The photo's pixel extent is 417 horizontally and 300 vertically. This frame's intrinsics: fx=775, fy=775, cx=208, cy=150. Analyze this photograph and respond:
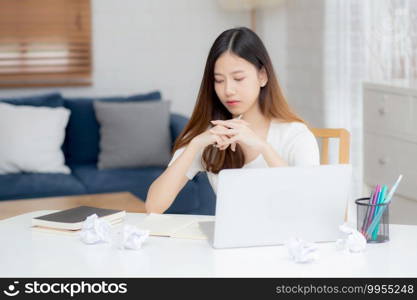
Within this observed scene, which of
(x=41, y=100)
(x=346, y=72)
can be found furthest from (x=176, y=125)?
(x=346, y=72)

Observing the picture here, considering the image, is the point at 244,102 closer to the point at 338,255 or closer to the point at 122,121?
the point at 338,255

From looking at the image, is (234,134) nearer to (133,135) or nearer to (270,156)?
(270,156)

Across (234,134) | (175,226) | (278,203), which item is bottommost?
(175,226)

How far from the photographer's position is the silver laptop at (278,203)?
67.8 inches

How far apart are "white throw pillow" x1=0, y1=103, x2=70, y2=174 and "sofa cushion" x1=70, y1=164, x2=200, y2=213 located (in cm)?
19

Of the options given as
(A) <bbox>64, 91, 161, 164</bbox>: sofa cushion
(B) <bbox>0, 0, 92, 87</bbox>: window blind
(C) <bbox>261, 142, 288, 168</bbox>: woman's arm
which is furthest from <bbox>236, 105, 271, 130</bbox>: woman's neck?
(B) <bbox>0, 0, 92, 87</bbox>: window blind

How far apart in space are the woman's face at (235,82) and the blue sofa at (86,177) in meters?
1.90

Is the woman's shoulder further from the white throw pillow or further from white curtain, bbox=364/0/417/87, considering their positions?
the white throw pillow

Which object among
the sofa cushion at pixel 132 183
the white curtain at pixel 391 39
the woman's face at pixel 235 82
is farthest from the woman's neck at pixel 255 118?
the sofa cushion at pixel 132 183

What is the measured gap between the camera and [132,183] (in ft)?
13.8

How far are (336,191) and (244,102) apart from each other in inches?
21.5

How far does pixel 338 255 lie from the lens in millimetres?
→ 1722

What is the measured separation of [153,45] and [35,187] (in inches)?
61.4

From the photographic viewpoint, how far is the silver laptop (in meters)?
1.72
